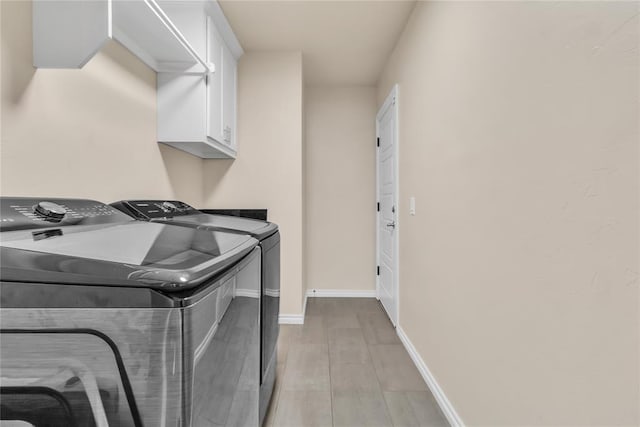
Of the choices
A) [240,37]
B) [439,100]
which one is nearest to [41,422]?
[439,100]

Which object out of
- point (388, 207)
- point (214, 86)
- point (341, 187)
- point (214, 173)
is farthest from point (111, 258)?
point (341, 187)

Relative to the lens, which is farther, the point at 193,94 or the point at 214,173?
the point at 214,173

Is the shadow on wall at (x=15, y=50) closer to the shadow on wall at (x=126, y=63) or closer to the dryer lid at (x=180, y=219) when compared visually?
the shadow on wall at (x=126, y=63)

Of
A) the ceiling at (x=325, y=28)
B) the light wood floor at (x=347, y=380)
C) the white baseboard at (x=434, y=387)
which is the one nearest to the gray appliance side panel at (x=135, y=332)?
the light wood floor at (x=347, y=380)

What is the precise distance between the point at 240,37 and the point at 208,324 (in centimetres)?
266

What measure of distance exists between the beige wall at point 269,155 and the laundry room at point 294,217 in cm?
2

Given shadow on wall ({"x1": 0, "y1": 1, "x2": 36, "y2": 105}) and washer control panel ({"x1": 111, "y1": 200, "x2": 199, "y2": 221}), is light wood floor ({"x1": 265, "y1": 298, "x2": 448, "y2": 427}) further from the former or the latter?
shadow on wall ({"x1": 0, "y1": 1, "x2": 36, "y2": 105})

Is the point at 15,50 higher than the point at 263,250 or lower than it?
higher

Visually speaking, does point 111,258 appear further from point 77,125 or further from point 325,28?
point 325,28

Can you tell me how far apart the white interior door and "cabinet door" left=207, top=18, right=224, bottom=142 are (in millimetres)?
1428

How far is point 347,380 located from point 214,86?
6.99ft

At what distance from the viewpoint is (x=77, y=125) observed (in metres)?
1.43

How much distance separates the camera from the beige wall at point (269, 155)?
9.71ft

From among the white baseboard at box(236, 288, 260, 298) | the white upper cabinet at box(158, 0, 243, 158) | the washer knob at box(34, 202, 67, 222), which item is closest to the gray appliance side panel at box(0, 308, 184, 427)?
the white baseboard at box(236, 288, 260, 298)
